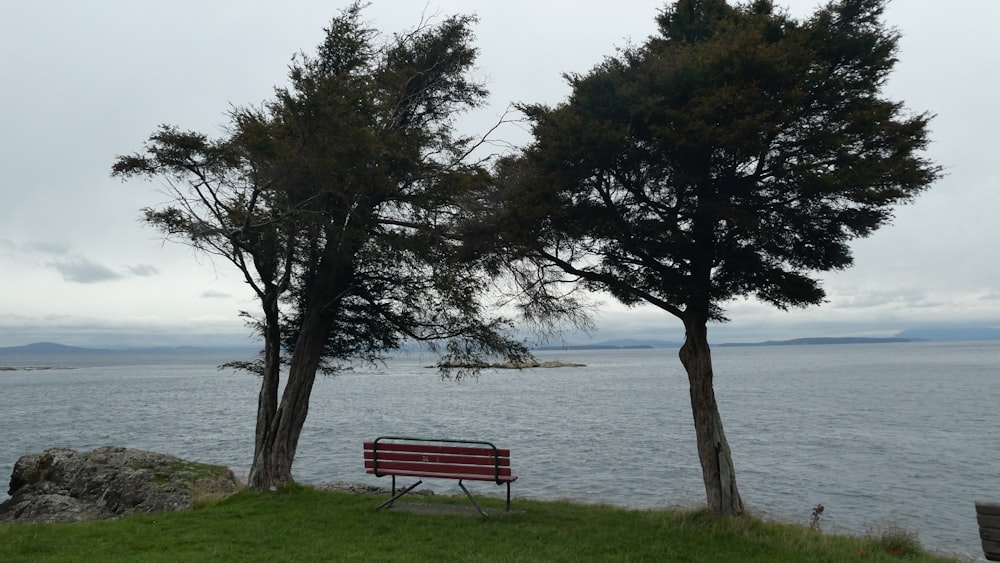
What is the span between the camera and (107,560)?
8.66 metres

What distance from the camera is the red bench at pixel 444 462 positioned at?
36.2 ft

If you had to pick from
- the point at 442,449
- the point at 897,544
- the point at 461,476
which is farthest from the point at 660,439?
the point at 461,476

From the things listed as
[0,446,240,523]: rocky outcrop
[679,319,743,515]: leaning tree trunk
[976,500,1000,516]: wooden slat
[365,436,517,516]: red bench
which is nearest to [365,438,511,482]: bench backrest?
[365,436,517,516]: red bench

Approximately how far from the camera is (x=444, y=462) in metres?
11.4

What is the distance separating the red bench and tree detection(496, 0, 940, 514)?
377 centimetres

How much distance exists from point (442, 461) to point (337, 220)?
5840 mm

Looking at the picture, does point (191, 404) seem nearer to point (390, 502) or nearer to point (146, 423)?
point (146, 423)

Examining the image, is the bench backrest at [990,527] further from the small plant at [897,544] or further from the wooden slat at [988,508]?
the small plant at [897,544]

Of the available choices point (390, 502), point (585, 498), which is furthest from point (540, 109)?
point (585, 498)

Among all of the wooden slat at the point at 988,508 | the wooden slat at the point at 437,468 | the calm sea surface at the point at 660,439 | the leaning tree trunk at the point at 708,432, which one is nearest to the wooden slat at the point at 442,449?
the wooden slat at the point at 437,468

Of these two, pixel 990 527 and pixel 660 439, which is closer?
pixel 990 527

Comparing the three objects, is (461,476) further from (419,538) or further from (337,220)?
(337,220)

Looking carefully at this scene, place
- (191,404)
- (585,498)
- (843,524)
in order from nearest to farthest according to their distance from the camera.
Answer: (843,524) → (585,498) → (191,404)

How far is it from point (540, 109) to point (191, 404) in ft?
213
